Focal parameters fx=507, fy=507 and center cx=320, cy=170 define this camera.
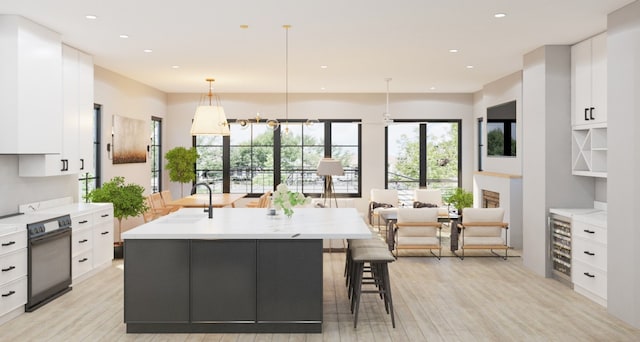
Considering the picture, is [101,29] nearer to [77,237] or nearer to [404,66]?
[77,237]

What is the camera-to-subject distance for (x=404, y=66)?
8039 mm

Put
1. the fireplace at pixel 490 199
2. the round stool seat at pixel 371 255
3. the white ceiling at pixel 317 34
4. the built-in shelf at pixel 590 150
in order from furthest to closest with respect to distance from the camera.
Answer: the fireplace at pixel 490 199 → the built-in shelf at pixel 590 150 → the white ceiling at pixel 317 34 → the round stool seat at pixel 371 255

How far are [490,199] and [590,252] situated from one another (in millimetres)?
4210

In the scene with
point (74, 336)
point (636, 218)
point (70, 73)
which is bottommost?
point (74, 336)

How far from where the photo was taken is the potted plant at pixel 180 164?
34.5 ft

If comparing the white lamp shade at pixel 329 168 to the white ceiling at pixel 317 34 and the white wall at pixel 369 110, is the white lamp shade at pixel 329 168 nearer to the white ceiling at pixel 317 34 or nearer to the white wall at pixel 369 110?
the white ceiling at pixel 317 34

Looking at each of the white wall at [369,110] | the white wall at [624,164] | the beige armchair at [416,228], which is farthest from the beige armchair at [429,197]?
the white wall at [624,164]

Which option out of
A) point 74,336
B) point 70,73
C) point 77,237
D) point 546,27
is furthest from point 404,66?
point 74,336

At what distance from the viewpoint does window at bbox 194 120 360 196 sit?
11.6 meters

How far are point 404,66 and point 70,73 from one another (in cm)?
480

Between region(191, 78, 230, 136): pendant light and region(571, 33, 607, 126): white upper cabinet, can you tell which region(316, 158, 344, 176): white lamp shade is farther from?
region(571, 33, 607, 126): white upper cabinet

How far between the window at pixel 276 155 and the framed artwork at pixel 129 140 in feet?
6.81

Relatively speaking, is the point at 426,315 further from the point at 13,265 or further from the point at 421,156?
the point at 421,156

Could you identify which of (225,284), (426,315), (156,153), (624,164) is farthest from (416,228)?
(156,153)
